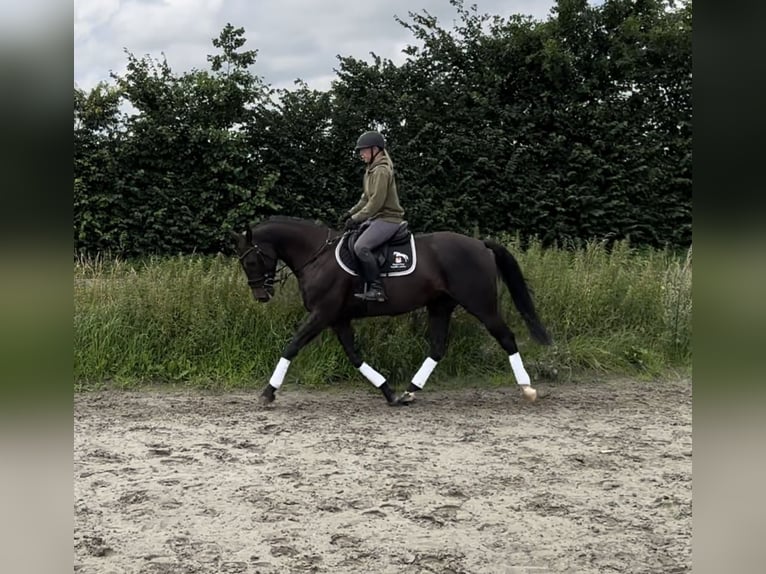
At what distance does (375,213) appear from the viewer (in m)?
6.00

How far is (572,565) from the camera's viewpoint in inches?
114

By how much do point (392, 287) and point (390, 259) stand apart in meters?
0.26

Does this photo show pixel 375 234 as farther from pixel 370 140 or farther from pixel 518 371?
pixel 518 371

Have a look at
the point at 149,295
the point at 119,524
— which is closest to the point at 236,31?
the point at 149,295

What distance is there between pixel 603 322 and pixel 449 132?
5943mm

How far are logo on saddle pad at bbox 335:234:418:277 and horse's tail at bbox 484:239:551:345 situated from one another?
0.85 m

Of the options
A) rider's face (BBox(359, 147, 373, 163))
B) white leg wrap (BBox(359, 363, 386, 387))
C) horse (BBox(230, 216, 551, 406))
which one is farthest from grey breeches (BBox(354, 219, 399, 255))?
white leg wrap (BBox(359, 363, 386, 387))

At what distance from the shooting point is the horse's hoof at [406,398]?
19.5 feet

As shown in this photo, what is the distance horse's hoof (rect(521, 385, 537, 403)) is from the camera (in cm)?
591

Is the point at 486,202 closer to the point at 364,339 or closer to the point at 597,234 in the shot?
the point at 597,234

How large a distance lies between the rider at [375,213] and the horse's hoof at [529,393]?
152cm

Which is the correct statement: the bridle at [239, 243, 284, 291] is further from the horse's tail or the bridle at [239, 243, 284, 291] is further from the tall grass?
the horse's tail

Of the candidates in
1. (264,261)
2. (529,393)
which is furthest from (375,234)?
(529,393)
